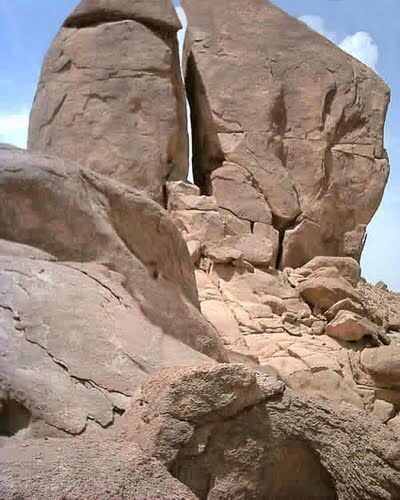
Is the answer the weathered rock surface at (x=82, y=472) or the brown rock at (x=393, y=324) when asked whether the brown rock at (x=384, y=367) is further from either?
the weathered rock surface at (x=82, y=472)

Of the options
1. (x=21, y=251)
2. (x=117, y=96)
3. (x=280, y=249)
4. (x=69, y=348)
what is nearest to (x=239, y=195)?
(x=280, y=249)

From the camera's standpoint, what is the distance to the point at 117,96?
24.8ft

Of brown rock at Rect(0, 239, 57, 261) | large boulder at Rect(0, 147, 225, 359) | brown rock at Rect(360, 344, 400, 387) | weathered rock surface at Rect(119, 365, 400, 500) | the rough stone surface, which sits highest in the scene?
the rough stone surface

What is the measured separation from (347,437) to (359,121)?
6.28 metres

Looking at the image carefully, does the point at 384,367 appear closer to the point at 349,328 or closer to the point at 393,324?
the point at 349,328

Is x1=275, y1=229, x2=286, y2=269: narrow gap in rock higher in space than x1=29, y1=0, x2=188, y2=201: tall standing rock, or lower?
lower

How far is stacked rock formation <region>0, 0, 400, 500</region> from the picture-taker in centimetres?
237

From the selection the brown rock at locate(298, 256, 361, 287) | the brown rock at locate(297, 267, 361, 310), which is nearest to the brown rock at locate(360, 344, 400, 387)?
the brown rock at locate(297, 267, 361, 310)

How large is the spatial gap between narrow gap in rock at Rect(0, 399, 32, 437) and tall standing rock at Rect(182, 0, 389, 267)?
18.6 feet

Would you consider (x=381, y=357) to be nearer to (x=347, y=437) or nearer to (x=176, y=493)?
(x=347, y=437)

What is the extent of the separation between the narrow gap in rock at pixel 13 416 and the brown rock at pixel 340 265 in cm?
572

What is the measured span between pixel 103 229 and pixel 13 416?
4.29 feet

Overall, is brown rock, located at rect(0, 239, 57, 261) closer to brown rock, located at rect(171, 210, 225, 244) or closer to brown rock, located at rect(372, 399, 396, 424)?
brown rock, located at rect(372, 399, 396, 424)

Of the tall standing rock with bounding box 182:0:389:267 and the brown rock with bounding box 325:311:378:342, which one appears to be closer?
the brown rock with bounding box 325:311:378:342
